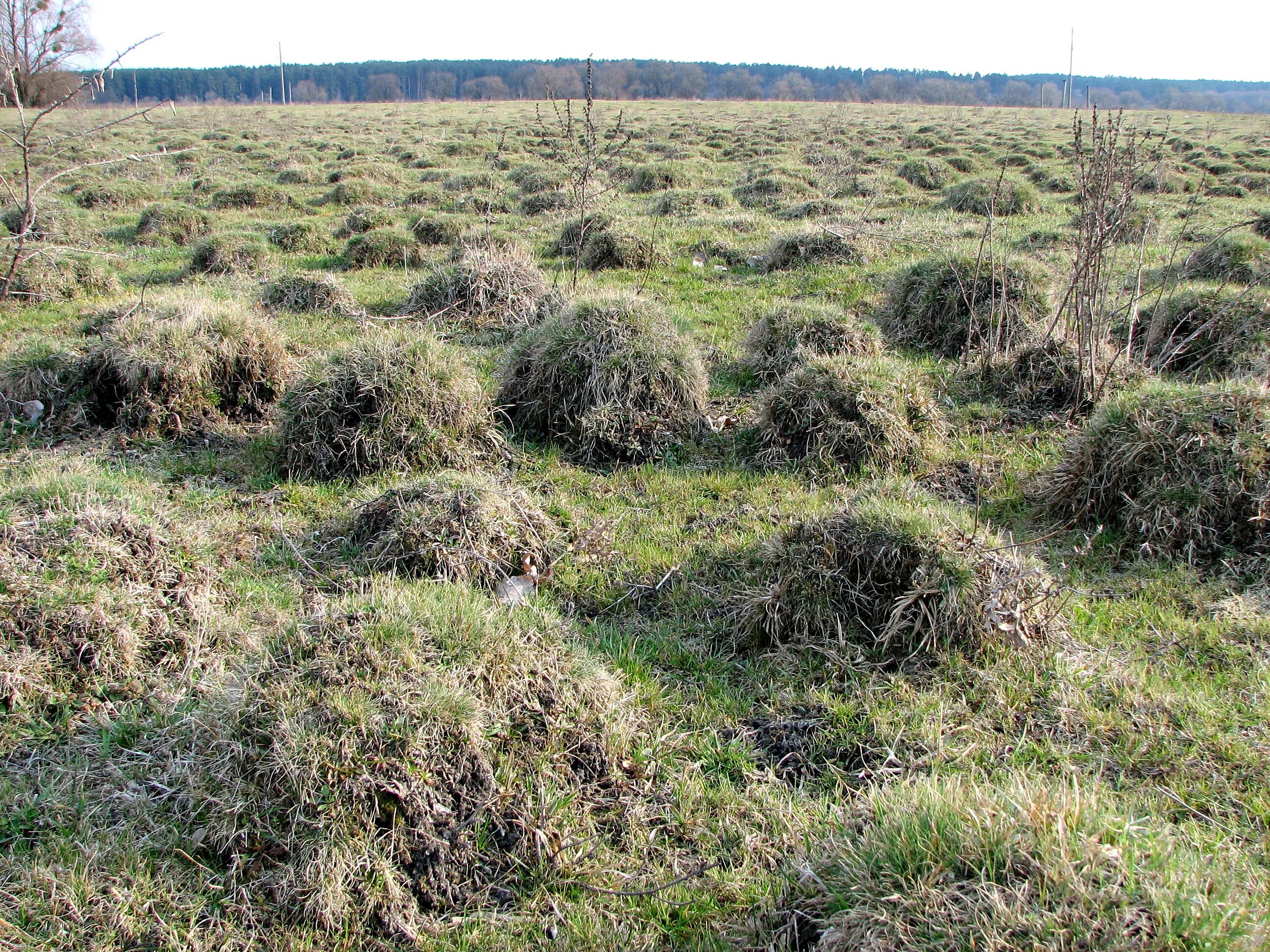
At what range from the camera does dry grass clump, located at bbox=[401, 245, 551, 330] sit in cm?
795

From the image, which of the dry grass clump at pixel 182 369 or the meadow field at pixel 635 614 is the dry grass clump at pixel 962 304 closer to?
the meadow field at pixel 635 614

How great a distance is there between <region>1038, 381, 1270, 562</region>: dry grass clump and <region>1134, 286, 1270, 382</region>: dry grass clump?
7.12 ft

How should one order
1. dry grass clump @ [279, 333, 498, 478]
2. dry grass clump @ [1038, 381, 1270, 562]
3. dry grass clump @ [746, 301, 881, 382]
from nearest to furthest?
1. dry grass clump @ [1038, 381, 1270, 562]
2. dry grass clump @ [279, 333, 498, 478]
3. dry grass clump @ [746, 301, 881, 382]

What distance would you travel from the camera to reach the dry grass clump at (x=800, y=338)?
6.53m

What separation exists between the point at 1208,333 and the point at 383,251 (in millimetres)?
8837

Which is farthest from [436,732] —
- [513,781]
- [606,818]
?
[606,818]

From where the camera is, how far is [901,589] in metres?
3.53

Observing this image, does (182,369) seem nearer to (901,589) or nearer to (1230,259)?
(901,589)

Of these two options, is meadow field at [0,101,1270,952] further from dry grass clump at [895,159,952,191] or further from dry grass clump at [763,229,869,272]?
dry grass clump at [895,159,952,191]

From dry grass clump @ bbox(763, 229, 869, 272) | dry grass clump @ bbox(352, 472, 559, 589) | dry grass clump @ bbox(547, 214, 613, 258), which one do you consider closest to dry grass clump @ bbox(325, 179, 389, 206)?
dry grass clump @ bbox(547, 214, 613, 258)

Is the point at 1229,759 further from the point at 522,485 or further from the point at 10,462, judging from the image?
the point at 10,462

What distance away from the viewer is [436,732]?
2.53 m

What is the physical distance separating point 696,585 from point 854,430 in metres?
1.73

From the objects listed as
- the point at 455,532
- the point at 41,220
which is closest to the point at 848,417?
the point at 455,532
